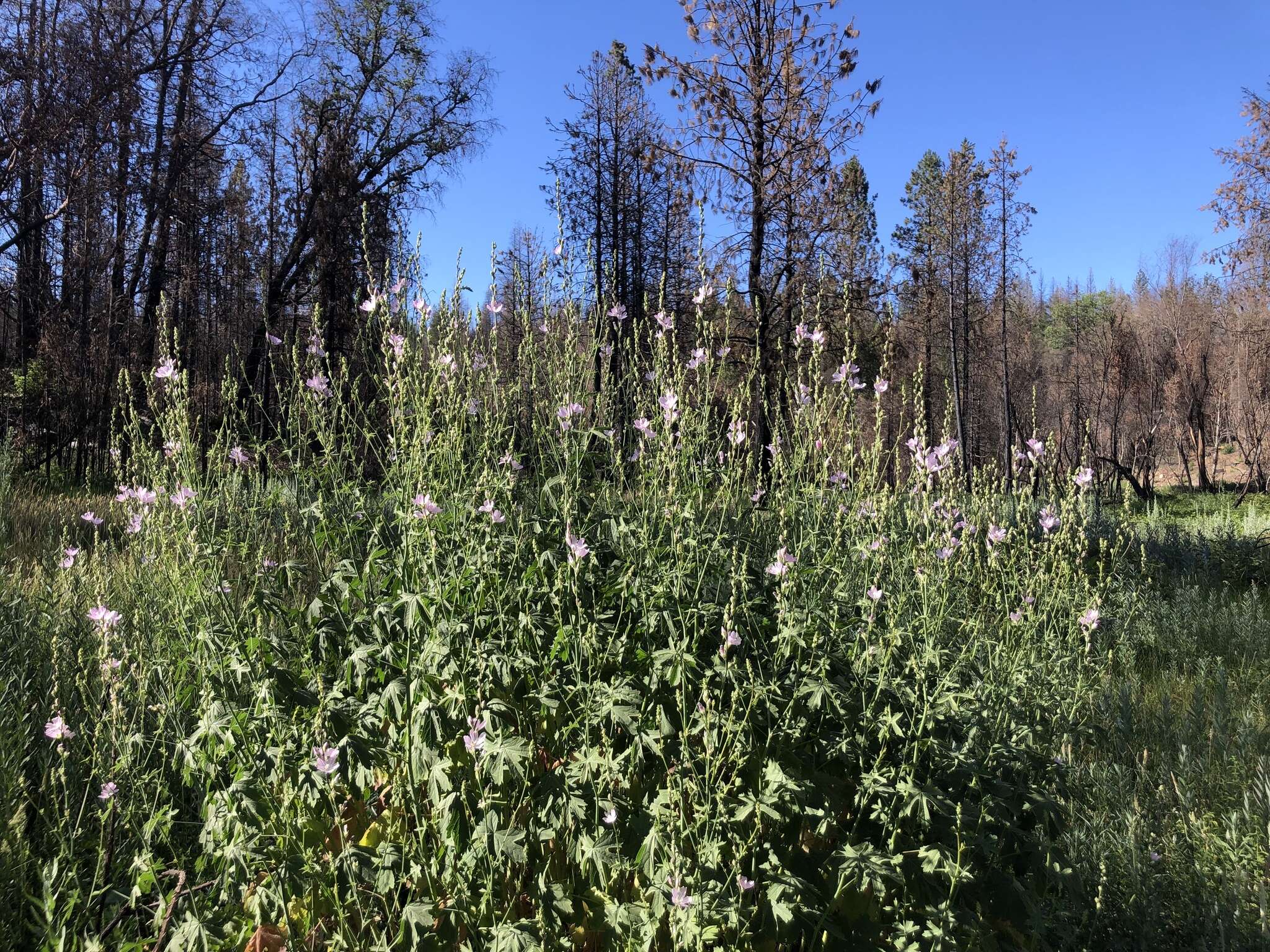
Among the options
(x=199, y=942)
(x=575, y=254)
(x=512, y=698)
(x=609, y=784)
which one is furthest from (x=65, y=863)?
(x=575, y=254)

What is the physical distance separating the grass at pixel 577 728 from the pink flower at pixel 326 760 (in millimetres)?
77

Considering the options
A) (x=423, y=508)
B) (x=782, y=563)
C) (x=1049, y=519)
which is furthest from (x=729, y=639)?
(x=1049, y=519)

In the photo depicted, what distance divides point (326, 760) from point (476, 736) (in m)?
0.37

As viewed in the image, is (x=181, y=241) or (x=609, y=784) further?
(x=181, y=241)

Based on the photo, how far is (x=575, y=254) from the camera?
66.5 ft

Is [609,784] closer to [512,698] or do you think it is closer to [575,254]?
[512,698]

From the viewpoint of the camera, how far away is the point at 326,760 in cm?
183

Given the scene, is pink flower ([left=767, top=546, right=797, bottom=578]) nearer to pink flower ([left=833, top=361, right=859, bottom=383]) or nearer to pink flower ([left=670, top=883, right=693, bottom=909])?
pink flower ([left=670, top=883, right=693, bottom=909])

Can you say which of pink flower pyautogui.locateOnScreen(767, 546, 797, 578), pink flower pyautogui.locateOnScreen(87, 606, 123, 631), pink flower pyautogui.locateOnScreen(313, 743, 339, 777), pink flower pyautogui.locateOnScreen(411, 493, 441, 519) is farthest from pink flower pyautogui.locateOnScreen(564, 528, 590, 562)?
pink flower pyautogui.locateOnScreen(87, 606, 123, 631)

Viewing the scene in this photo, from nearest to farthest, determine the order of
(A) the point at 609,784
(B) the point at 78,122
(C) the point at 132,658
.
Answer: (A) the point at 609,784 < (C) the point at 132,658 < (B) the point at 78,122

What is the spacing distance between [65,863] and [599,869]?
2181 millimetres

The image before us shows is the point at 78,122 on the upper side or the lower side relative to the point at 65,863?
upper

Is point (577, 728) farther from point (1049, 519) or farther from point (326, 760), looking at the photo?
point (1049, 519)

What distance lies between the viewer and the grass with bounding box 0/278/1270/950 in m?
1.88
